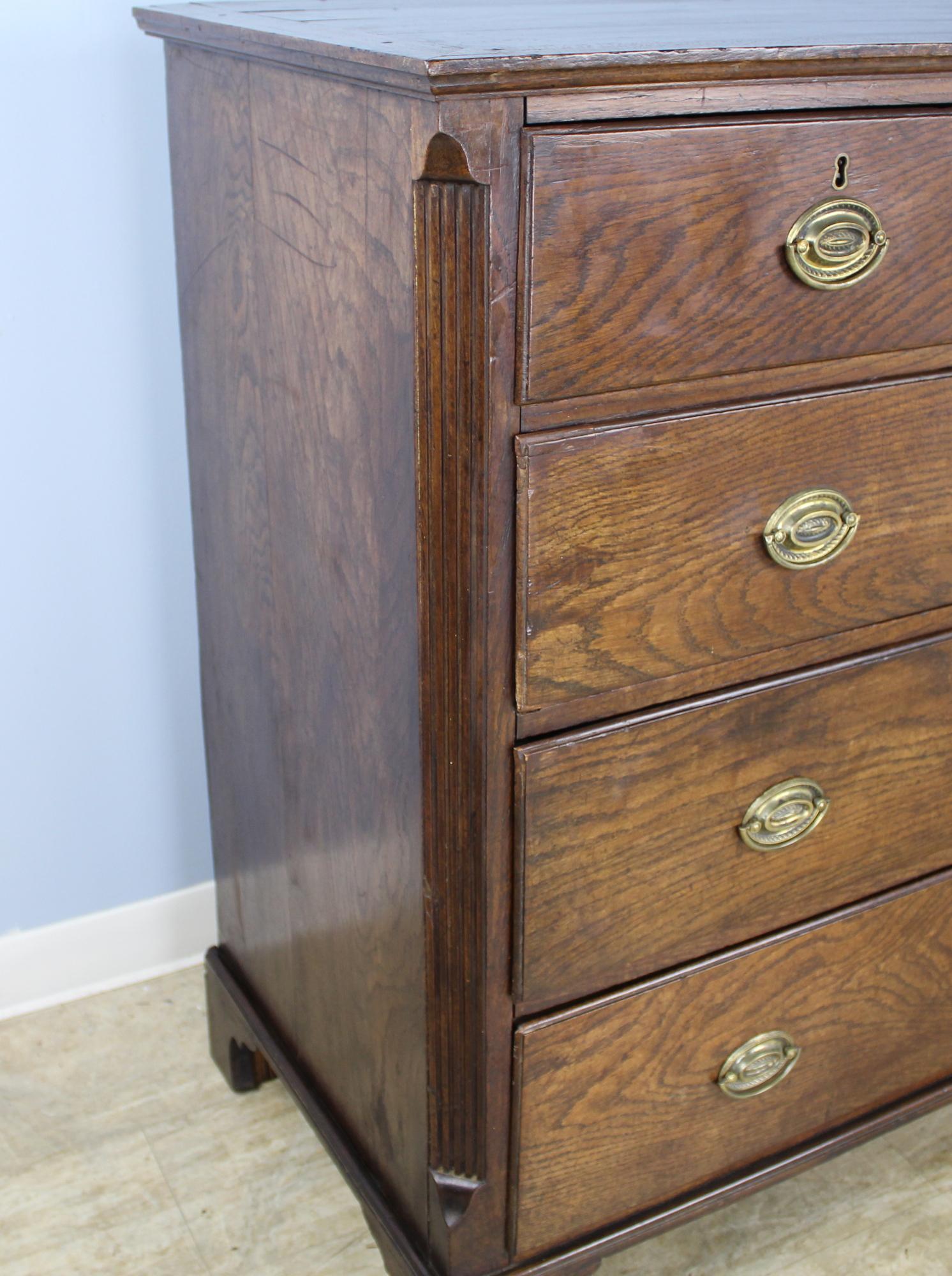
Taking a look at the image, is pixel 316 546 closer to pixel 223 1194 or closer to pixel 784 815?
pixel 784 815

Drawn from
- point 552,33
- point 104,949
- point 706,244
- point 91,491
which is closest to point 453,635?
point 706,244

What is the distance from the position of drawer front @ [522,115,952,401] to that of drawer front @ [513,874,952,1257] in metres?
0.51

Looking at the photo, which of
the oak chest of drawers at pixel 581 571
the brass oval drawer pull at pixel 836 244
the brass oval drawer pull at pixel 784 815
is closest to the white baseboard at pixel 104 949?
the oak chest of drawers at pixel 581 571

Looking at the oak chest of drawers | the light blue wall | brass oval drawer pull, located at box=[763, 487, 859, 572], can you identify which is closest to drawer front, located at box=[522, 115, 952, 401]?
the oak chest of drawers

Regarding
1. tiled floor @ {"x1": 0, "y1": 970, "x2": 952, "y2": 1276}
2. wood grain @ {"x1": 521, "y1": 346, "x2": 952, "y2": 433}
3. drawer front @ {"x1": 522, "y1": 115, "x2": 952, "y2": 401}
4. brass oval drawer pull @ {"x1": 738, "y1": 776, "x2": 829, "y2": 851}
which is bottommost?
tiled floor @ {"x1": 0, "y1": 970, "x2": 952, "y2": 1276}

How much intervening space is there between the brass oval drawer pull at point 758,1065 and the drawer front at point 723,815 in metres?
0.11

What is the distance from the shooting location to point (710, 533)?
97 cm

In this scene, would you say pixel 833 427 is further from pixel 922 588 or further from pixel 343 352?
pixel 343 352

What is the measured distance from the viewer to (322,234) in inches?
38.7

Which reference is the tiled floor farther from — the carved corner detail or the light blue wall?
the carved corner detail

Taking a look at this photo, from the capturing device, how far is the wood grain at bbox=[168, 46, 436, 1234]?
944 millimetres

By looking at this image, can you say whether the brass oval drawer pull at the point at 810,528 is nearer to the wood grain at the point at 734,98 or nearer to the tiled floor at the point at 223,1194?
the wood grain at the point at 734,98

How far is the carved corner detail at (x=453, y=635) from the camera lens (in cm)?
83

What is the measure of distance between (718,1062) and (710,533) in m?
0.49
